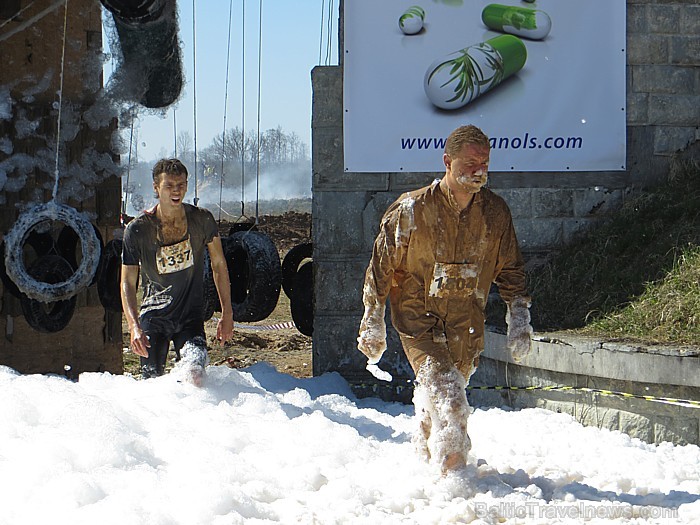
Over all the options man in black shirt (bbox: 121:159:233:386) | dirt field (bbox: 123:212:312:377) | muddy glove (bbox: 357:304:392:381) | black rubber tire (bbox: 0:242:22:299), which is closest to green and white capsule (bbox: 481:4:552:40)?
man in black shirt (bbox: 121:159:233:386)

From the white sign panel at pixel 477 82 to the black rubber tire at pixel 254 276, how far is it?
1720mm

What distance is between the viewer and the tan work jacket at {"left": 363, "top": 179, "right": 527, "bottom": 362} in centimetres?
518

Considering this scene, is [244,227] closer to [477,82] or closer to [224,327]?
[477,82]

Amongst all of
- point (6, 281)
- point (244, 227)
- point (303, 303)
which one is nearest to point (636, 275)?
point (303, 303)

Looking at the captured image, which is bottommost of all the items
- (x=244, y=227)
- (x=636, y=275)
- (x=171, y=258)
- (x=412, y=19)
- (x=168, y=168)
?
(x=636, y=275)

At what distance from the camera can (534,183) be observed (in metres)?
8.29

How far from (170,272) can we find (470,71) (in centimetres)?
328

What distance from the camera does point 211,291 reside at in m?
9.10

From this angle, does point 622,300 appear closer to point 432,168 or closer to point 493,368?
point 493,368

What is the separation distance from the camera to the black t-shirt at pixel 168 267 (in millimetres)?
6527

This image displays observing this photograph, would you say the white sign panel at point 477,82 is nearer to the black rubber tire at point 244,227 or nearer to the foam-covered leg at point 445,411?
the black rubber tire at point 244,227
